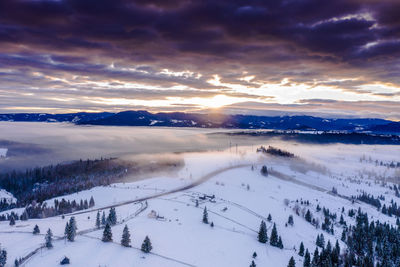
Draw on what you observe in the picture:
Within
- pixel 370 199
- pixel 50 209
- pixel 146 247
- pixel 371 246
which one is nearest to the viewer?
pixel 146 247

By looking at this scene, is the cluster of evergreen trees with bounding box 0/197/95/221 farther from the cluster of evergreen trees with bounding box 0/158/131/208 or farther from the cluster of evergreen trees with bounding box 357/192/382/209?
the cluster of evergreen trees with bounding box 357/192/382/209

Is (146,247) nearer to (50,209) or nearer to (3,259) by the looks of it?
(3,259)

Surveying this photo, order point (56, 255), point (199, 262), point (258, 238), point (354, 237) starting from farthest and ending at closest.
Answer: point (354, 237) → point (258, 238) → point (199, 262) → point (56, 255)

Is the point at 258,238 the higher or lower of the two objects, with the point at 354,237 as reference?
higher

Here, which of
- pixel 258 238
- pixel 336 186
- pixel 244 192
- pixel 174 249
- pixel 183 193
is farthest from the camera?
pixel 336 186

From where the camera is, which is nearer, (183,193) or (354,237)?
(354,237)

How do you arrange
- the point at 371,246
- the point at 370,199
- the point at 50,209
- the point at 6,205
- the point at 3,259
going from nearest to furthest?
the point at 3,259 < the point at 371,246 < the point at 50,209 < the point at 6,205 < the point at 370,199

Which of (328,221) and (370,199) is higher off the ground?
(328,221)

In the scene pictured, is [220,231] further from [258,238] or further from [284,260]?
[284,260]

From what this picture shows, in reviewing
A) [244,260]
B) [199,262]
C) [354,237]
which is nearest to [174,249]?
[199,262]

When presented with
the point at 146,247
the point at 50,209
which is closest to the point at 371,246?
the point at 146,247
